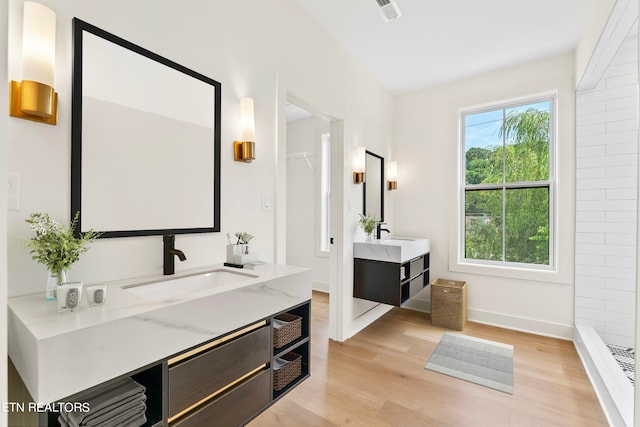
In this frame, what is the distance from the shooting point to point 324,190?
4.66 m

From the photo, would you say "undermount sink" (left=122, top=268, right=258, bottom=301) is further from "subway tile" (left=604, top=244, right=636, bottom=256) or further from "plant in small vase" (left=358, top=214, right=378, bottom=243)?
"subway tile" (left=604, top=244, right=636, bottom=256)

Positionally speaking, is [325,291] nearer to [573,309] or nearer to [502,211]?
[502,211]

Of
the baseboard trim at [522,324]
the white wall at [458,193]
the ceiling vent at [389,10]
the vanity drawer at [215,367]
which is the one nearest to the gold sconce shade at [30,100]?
the vanity drawer at [215,367]

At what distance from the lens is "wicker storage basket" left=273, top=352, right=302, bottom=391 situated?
4.78ft

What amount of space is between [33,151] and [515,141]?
12.9 ft

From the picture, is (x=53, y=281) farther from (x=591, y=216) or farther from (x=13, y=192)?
(x=591, y=216)

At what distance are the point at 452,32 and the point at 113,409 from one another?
10.8 ft

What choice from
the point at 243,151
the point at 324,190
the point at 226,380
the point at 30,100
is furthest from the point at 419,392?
the point at 324,190

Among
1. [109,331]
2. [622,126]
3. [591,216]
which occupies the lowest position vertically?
[109,331]

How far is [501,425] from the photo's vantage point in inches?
70.3

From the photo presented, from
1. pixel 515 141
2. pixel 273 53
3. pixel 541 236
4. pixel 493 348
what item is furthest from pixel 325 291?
pixel 273 53

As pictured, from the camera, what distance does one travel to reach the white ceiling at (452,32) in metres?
2.33

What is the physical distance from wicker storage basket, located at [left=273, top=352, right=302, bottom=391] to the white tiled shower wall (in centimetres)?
292

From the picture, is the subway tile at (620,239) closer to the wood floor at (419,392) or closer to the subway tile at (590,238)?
the subway tile at (590,238)
